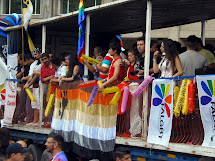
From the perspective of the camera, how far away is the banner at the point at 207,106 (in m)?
7.77

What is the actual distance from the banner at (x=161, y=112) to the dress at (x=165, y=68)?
0.25 metres

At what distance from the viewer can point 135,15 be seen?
11820 mm

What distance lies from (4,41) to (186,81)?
9.33m

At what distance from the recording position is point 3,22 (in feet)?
54.9

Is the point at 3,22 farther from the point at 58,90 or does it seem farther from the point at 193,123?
the point at 193,123

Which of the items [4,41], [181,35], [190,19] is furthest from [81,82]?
[181,35]

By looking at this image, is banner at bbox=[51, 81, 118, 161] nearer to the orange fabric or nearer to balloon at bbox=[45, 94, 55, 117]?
the orange fabric

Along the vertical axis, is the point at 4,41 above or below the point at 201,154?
above

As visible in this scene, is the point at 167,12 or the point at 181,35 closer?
the point at 167,12

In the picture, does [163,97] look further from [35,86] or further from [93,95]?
[35,86]

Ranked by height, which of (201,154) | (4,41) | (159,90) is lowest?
(201,154)

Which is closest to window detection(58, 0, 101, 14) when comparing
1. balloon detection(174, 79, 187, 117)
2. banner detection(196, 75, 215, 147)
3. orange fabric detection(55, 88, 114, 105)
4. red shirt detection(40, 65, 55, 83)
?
red shirt detection(40, 65, 55, 83)

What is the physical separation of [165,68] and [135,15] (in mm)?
3227

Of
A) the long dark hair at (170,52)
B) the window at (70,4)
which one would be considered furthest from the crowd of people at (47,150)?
the window at (70,4)
